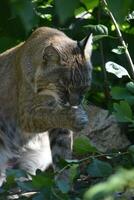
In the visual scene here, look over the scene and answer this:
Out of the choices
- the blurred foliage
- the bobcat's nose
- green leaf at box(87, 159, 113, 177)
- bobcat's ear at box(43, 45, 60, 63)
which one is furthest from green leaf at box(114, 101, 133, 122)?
bobcat's ear at box(43, 45, 60, 63)

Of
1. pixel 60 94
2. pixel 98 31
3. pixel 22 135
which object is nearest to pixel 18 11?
pixel 60 94

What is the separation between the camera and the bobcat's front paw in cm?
481

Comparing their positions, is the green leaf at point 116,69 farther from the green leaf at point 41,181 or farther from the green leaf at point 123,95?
the green leaf at point 41,181

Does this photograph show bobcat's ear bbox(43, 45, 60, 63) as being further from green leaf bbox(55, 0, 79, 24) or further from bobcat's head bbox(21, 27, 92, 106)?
green leaf bbox(55, 0, 79, 24)

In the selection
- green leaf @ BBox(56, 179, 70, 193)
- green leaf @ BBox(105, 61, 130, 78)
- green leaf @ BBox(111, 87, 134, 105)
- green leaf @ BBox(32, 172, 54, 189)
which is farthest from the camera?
green leaf @ BBox(105, 61, 130, 78)

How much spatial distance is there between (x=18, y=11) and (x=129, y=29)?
4.97 metres

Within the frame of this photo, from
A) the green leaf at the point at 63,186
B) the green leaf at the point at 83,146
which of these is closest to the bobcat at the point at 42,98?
the green leaf at the point at 83,146

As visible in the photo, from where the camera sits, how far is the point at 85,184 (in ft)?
16.2

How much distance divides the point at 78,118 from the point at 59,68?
439 mm

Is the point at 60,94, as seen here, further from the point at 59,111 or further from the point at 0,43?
the point at 0,43

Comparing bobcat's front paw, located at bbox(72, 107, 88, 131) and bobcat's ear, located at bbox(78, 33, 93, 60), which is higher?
bobcat's ear, located at bbox(78, 33, 93, 60)

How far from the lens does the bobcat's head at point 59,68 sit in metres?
4.75

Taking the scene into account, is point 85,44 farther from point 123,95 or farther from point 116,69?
point 123,95

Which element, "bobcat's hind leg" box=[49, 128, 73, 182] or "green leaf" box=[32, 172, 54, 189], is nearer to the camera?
"green leaf" box=[32, 172, 54, 189]
